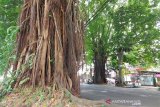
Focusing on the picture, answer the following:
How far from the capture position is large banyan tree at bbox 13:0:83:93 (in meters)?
5.73

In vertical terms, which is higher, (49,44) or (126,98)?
(49,44)

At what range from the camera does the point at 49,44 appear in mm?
5859

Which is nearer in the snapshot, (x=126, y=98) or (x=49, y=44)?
(x=49, y=44)

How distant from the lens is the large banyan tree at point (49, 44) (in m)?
5.73

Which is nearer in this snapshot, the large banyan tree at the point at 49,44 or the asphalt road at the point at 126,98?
the large banyan tree at the point at 49,44

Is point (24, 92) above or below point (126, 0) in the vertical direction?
below

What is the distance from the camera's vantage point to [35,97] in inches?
213

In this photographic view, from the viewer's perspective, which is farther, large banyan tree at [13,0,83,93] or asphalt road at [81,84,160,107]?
asphalt road at [81,84,160,107]

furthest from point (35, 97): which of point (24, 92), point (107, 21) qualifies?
point (107, 21)

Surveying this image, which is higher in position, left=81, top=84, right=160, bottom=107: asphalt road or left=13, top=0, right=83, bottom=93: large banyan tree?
left=13, top=0, right=83, bottom=93: large banyan tree

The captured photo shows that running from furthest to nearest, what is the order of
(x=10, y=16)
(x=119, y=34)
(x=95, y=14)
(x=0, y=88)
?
(x=119, y=34), (x=95, y=14), (x=10, y=16), (x=0, y=88)

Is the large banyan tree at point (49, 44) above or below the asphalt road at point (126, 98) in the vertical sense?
above

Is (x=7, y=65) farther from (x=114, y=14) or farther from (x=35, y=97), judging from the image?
(x=114, y=14)

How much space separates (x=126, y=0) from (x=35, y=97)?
1855cm
